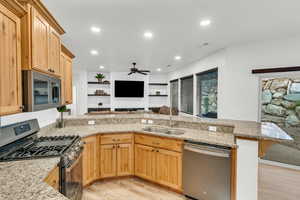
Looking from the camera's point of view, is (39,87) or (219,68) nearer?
(39,87)

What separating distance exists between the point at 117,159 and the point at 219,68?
11.5ft

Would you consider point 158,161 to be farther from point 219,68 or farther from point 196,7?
point 219,68

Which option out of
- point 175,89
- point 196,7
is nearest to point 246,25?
point 196,7

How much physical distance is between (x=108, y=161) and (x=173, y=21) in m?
2.66

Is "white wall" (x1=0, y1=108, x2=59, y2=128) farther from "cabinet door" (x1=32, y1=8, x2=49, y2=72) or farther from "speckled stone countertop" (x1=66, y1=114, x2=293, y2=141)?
"cabinet door" (x1=32, y1=8, x2=49, y2=72)

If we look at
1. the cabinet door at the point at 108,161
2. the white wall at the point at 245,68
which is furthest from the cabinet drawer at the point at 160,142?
the white wall at the point at 245,68

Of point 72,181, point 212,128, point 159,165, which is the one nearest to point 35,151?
point 72,181

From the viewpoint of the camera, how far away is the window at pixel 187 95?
622 centimetres

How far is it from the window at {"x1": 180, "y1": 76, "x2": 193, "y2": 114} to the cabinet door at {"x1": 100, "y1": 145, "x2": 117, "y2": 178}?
415cm

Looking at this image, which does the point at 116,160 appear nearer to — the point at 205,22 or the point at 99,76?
the point at 205,22

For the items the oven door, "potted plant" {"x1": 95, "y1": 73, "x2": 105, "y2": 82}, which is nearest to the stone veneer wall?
the oven door

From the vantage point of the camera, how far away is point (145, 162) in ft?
8.84

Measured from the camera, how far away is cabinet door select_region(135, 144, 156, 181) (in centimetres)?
261

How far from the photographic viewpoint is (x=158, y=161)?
254 centimetres
